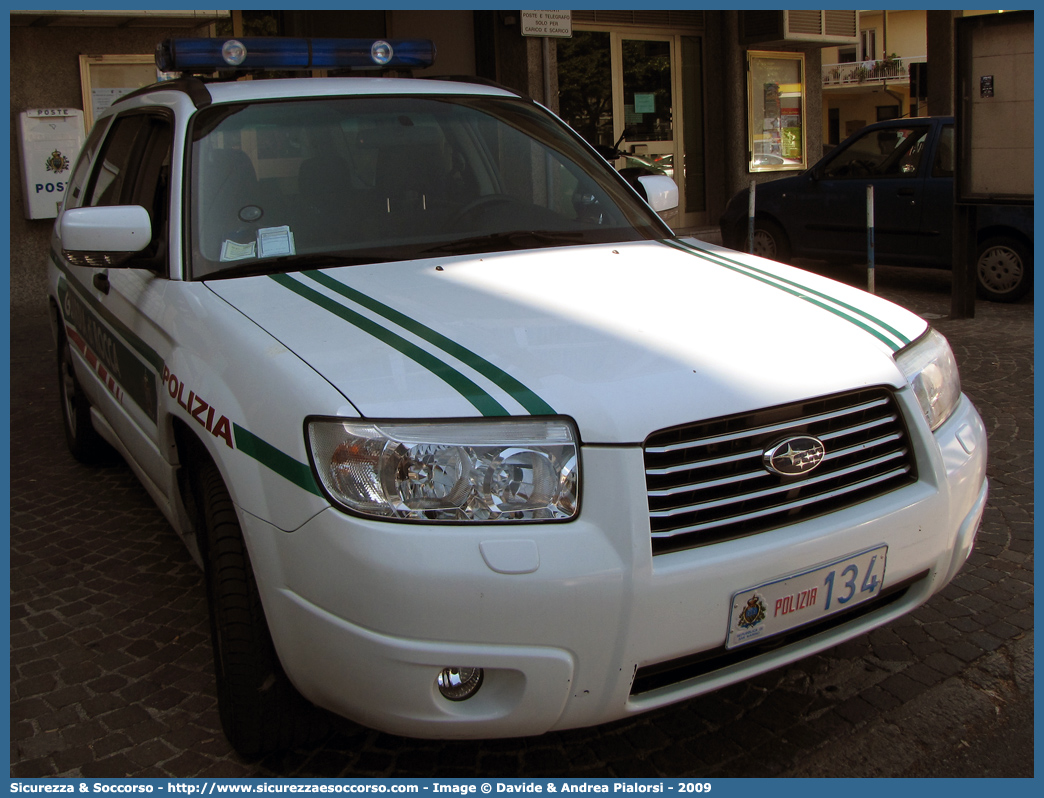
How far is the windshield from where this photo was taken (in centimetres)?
307

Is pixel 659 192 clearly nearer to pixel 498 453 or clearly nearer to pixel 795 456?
pixel 795 456

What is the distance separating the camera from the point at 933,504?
2.46 metres

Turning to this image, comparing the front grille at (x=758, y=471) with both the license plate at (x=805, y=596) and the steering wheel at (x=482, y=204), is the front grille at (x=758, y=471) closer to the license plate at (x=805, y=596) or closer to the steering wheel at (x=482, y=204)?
the license plate at (x=805, y=596)

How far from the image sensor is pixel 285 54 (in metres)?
3.95

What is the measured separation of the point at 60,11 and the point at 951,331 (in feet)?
25.9

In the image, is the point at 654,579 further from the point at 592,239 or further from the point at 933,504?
the point at 592,239

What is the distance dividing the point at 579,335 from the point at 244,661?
3.66 feet

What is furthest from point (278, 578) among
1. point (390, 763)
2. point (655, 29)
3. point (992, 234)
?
point (655, 29)

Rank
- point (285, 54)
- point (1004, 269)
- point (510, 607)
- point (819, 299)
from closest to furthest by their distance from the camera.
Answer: point (510, 607), point (819, 299), point (285, 54), point (1004, 269)

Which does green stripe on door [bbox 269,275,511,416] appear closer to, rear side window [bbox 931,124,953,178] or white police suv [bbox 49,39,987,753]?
white police suv [bbox 49,39,987,753]

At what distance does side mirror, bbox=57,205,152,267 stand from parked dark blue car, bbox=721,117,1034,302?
7.14 m

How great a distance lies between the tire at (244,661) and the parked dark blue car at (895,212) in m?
7.41

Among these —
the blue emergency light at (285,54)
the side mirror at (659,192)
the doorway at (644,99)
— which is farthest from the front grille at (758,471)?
the doorway at (644,99)

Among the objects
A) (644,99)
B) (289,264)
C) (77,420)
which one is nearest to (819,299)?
(289,264)
